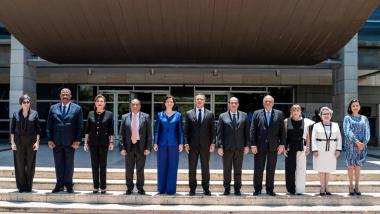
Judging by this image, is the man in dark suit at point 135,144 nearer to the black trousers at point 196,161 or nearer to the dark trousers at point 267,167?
the black trousers at point 196,161

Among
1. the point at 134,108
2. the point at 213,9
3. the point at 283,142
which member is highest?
the point at 213,9

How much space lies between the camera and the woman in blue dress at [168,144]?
7.94 metres

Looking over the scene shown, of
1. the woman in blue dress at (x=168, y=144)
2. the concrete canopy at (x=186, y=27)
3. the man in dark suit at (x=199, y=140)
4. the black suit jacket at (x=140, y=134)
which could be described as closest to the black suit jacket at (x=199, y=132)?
the man in dark suit at (x=199, y=140)

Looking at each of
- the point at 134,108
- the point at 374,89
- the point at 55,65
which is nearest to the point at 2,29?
the point at 55,65

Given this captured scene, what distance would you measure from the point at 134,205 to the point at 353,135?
4223mm

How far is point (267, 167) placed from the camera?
7996mm

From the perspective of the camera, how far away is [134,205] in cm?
771

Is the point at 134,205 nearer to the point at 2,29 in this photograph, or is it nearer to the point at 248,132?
the point at 248,132

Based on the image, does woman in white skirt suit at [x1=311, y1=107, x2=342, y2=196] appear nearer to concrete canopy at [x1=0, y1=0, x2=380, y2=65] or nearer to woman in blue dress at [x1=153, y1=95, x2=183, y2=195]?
woman in blue dress at [x1=153, y1=95, x2=183, y2=195]

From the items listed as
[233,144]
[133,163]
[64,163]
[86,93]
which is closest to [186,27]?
[233,144]

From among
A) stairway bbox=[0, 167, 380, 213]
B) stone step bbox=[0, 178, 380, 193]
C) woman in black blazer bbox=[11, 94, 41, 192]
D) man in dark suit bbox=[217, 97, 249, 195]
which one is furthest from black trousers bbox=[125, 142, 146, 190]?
woman in black blazer bbox=[11, 94, 41, 192]

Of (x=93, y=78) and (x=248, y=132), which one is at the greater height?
(x=93, y=78)

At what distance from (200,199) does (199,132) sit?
1.20 m

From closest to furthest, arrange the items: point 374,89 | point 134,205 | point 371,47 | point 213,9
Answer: point 134,205 → point 213,9 → point 371,47 → point 374,89
